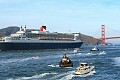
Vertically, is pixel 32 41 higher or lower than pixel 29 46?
higher

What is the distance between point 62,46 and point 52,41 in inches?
314

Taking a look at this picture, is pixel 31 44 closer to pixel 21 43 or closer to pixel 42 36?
pixel 21 43

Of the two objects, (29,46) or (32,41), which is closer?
(29,46)

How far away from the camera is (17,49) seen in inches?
6319

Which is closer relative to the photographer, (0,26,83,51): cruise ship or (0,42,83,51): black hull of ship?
(0,42,83,51): black hull of ship

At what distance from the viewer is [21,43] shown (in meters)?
164

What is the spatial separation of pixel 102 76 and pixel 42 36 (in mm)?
137165

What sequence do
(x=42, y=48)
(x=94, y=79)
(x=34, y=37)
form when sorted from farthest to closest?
(x=34, y=37) → (x=42, y=48) → (x=94, y=79)

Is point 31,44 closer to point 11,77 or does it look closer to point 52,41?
point 52,41

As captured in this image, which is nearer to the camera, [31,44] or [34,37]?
[31,44]

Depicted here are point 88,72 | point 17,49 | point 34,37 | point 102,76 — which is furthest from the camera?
point 34,37

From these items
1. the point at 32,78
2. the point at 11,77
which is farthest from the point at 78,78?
the point at 11,77

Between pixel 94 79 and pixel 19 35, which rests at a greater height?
pixel 19 35

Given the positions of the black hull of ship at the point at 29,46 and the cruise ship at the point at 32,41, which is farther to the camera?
the cruise ship at the point at 32,41
